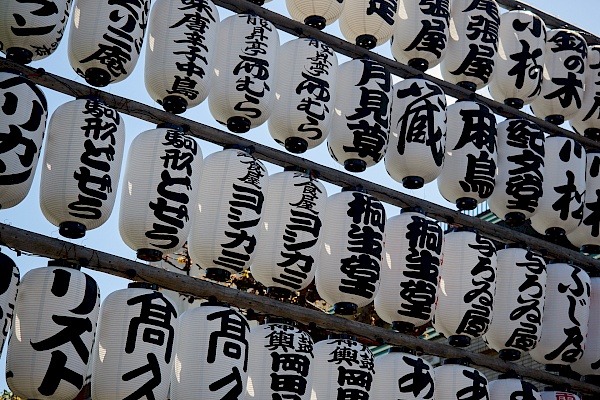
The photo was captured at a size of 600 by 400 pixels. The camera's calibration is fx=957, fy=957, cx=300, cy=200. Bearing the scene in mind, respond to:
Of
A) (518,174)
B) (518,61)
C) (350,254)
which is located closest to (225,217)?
(350,254)

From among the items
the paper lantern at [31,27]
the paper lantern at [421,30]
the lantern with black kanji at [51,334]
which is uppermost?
the paper lantern at [421,30]

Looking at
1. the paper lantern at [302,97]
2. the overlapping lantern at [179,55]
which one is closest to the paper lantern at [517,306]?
the paper lantern at [302,97]

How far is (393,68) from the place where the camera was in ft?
34.4

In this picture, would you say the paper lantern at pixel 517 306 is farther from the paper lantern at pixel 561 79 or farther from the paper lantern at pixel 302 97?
the paper lantern at pixel 302 97

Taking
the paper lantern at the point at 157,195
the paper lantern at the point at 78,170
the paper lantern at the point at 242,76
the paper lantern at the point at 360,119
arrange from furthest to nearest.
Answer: the paper lantern at the point at 360,119 → the paper lantern at the point at 242,76 → the paper lantern at the point at 157,195 → the paper lantern at the point at 78,170

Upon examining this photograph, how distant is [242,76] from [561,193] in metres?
4.04

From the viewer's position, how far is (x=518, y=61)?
35.9ft

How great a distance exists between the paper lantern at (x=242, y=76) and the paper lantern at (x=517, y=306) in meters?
3.14

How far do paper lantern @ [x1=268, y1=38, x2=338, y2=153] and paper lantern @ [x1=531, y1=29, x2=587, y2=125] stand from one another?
3.20 meters

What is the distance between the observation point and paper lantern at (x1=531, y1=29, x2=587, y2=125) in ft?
37.3

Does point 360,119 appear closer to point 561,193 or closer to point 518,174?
point 518,174

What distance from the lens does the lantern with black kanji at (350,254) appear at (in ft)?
29.8

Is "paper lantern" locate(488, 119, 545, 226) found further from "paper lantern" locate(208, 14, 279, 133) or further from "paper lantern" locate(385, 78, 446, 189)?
"paper lantern" locate(208, 14, 279, 133)

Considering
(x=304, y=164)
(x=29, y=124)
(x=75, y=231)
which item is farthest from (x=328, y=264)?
(x=29, y=124)
